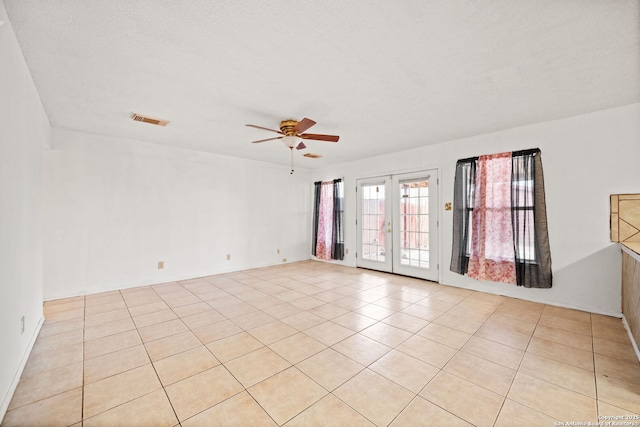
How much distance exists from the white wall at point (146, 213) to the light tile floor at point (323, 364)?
2.41 ft

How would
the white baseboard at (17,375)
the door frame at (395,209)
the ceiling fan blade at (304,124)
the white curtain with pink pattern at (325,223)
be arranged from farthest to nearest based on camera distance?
1. the white curtain with pink pattern at (325,223)
2. the door frame at (395,209)
3. the ceiling fan blade at (304,124)
4. the white baseboard at (17,375)

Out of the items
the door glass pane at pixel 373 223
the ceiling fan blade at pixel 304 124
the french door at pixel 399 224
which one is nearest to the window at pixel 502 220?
the french door at pixel 399 224

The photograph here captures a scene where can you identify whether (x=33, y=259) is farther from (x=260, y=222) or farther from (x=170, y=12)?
(x=260, y=222)

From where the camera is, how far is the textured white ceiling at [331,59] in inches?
67.1

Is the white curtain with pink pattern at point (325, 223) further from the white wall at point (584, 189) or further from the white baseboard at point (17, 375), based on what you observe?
the white baseboard at point (17, 375)

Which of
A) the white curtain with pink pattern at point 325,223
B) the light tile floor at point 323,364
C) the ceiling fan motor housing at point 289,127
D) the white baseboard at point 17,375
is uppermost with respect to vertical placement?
the ceiling fan motor housing at point 289,127

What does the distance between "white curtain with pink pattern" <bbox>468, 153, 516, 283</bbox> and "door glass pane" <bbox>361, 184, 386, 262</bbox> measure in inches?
72.5

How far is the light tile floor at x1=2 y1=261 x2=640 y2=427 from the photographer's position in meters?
1.69

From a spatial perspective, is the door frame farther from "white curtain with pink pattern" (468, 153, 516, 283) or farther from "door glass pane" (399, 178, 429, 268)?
"white curtain with pink pattern" (468, 153, 516, 283)

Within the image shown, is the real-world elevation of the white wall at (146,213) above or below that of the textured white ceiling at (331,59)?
below

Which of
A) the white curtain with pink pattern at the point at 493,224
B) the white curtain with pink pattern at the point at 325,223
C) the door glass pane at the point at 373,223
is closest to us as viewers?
the white curtain with pink pattern at the point at 493,224

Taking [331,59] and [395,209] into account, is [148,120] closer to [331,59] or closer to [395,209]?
[331,59]

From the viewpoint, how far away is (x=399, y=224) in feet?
17.6

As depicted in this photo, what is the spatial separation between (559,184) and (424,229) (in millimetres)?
2019
